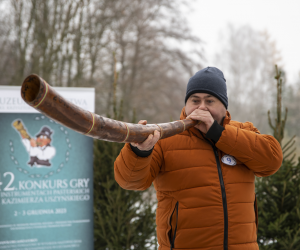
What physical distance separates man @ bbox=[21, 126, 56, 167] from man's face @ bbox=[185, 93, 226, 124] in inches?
92.5

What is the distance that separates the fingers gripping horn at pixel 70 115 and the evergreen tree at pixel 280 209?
2839mm

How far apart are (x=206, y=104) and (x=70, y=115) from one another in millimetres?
1076

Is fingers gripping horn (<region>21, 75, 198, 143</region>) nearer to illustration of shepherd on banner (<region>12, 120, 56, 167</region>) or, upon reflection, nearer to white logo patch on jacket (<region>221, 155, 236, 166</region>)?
white logo patch on jacket (<region>221, 155, 236, 166</region>)

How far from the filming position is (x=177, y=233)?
5.95 ft

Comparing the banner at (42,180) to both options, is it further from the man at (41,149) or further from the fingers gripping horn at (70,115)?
the fingers gripping horn at (70,115)

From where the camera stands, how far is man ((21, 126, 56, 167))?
377 centimetres

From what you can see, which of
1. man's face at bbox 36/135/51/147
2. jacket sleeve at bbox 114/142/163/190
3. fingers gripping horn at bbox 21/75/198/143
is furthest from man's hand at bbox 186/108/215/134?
man's face at bbox 36/135/51/147

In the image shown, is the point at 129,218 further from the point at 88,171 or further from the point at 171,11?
the point at 171,11

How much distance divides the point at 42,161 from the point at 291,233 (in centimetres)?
304

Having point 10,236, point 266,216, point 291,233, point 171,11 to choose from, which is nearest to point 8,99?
point 10,236

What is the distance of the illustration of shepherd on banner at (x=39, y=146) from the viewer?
12.4ft

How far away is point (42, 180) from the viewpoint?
12.3ft

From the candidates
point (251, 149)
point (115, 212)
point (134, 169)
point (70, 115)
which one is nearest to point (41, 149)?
point (115, 212)

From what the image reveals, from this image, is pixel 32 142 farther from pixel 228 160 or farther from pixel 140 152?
pixel 228 160
